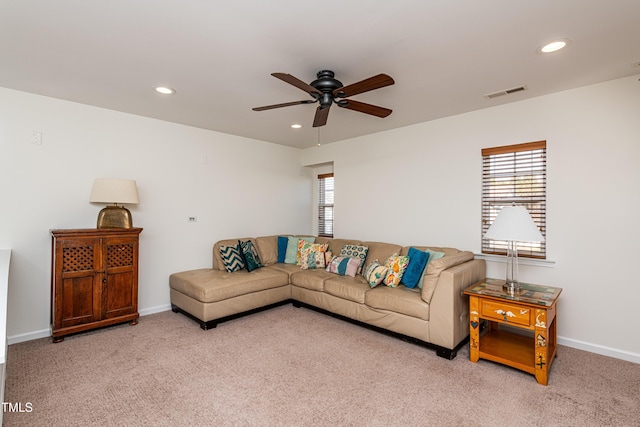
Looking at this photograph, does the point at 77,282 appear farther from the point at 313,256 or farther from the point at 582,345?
the point at 582,345

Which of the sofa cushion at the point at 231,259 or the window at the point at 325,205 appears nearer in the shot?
the sofa cushion at the point at 231,259

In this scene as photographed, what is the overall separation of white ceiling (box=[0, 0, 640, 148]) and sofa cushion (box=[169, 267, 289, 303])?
206 centimetres

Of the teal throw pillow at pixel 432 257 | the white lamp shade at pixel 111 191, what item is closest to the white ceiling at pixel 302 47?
the white lamp shade at pixel 111 191

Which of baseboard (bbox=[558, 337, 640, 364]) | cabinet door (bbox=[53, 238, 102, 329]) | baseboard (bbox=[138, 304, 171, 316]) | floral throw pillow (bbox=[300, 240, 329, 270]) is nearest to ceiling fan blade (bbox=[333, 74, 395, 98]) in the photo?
floral throw pillow (bbox=[300, 240, 329, 270])

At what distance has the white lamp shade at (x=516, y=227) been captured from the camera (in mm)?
2584

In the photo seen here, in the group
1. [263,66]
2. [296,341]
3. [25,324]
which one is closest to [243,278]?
[296,341]

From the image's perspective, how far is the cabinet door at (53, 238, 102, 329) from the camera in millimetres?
3070

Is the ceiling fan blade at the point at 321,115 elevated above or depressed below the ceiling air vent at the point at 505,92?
below

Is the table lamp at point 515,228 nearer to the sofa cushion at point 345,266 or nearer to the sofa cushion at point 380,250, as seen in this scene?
the sofa cushion at point 380,250

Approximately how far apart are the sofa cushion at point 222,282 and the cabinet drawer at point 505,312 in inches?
97.5

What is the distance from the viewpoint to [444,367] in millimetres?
2664

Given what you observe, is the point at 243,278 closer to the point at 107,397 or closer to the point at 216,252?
the point at 216,252

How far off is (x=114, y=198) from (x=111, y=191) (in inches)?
3.3

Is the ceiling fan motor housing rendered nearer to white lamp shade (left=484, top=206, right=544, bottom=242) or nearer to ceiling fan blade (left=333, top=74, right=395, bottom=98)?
ceiling fan blade (left=333, top=74, right=395, bottom=98)
